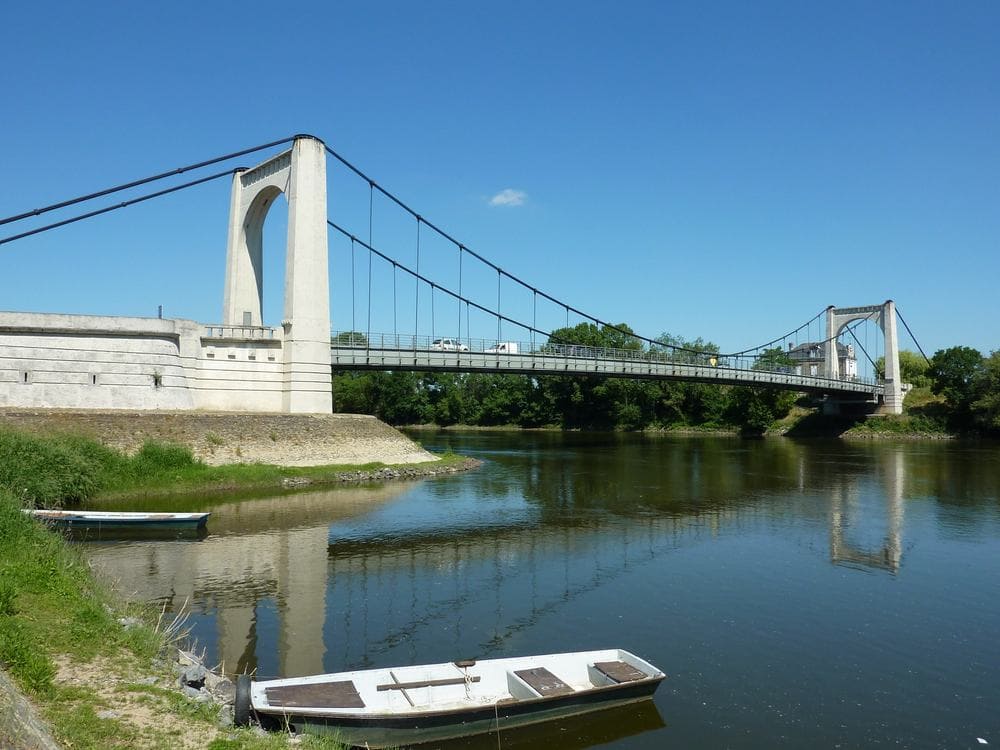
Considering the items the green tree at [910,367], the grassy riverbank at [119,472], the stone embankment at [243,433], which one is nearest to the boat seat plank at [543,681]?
the grassy riverbank at [119,472]

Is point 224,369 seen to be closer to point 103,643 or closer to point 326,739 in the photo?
point 103,643

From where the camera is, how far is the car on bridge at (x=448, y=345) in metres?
41.3

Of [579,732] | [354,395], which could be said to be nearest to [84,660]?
[579,732]

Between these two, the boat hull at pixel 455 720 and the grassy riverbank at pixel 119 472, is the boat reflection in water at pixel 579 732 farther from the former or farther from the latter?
the grassy riverbank at pixel 119 472

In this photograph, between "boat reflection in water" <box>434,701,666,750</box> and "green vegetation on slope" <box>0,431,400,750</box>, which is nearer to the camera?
"green vegetation on slope" <box>0,431,400,750</box>

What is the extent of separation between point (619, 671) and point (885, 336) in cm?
7133

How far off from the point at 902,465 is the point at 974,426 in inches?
1036

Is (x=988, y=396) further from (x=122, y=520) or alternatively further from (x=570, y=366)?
(x=122, y=520)

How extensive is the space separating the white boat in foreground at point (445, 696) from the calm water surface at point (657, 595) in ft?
0.97

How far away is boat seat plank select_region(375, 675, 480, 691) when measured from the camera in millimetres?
8211

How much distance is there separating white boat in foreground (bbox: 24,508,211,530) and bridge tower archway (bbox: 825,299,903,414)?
206ft

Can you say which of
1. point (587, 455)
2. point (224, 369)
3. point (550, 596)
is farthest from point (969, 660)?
point (587, 455)

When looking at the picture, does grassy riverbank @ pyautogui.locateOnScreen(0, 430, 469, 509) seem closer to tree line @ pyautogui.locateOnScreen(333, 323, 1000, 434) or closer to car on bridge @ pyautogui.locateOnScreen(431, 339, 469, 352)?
car on bridge @ pyautogui.locateOnScreen(431, 339, 469, 352)

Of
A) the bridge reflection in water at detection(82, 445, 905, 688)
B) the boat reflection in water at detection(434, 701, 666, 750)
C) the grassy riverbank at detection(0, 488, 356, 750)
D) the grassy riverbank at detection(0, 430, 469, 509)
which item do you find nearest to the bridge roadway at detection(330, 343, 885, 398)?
the grassy riverbank at detection(0, 430, 469, 509)
